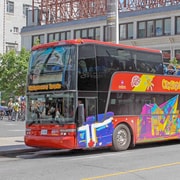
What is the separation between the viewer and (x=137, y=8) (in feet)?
190

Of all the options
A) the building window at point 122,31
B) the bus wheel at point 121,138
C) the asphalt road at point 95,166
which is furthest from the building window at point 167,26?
the asphalt road at point 95,166

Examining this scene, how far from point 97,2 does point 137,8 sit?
6.31 m

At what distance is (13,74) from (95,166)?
1471 inches

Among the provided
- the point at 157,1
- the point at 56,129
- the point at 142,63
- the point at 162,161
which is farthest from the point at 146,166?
the point at 157,1

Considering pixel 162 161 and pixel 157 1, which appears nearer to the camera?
pixel 162 161

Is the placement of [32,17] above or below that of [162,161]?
above

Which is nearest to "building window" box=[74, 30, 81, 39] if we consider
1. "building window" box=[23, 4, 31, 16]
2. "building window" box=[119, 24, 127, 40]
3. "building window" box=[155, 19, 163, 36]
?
"building window" box=[119, 24, 127, 40]

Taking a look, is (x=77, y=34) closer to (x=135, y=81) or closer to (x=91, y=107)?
(x=135, y=81)

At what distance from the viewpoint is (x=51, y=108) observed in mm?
15227

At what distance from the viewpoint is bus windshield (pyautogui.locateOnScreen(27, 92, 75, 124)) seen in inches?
585

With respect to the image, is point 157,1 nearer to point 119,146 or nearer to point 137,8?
point 137,8

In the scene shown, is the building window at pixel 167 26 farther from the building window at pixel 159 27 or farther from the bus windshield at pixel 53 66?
the bus windshield at pixel 53 66

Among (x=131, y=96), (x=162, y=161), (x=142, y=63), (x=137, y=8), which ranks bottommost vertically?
(x=162, y=161)

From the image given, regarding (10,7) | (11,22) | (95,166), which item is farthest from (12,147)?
(10,7)
